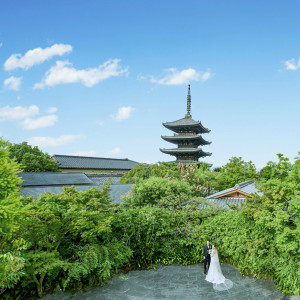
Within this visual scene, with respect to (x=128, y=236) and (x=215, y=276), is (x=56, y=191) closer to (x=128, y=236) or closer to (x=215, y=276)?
(x=128, y=236)

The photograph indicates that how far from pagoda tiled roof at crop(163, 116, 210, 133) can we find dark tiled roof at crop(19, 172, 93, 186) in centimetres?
1935

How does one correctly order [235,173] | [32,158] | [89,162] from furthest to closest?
1. [89,162]
2. [32,158]
3. [235,173]

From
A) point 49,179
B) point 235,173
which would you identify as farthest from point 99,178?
point 235,173

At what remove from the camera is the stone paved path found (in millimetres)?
7992

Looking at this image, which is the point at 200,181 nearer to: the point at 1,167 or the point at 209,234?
the point at 209,234

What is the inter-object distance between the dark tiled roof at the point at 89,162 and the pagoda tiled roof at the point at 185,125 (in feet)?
55.1

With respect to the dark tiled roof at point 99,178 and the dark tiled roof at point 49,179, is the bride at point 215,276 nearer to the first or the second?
the dark tiled roof at point 49,179

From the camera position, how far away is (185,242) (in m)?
10.5

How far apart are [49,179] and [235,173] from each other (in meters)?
18.8

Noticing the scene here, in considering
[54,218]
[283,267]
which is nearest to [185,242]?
[283,267]

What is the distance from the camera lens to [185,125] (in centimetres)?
3850

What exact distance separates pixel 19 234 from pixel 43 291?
263cm

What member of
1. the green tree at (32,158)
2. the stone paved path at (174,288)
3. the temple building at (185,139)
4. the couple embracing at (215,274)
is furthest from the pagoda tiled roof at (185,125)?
the stone paved path at (174,288)

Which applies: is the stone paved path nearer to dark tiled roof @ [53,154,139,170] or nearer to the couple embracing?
the couple embracing
